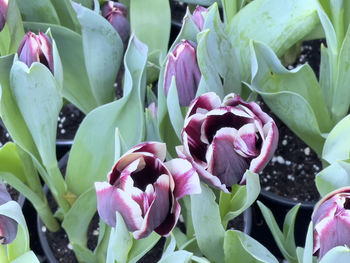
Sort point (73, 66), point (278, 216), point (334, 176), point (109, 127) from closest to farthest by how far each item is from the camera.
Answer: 1. point (334, 176)
2. point (109, 127)
3. point (73, 66)
4. point (278, 216)

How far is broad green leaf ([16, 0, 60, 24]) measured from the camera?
2.42 ft

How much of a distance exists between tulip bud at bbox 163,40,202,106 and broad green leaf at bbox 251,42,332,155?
72 millimetres

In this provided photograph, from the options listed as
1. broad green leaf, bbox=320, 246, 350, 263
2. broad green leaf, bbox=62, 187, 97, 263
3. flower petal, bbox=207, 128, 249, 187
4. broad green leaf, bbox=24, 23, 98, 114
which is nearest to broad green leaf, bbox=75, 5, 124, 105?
broad green leaf, bbox=24, 23, 98, 114

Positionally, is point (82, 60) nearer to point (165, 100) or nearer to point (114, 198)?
point (165, 100)

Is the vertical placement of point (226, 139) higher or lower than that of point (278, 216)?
higher

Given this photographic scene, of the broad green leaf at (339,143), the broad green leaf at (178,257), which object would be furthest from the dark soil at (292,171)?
the broad green leaf at (178,257)

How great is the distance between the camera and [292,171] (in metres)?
0.92

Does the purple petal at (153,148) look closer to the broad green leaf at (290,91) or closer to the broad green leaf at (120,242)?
the broad green leaf at (120,242)

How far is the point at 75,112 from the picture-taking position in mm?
997

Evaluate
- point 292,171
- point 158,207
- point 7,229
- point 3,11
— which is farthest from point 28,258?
point 292,171

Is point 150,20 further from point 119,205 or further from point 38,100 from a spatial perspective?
point 119,205

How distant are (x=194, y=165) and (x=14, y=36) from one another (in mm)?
289

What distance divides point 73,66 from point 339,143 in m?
0.33

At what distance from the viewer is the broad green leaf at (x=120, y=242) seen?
0.47 metres
